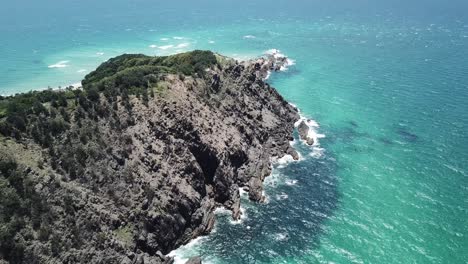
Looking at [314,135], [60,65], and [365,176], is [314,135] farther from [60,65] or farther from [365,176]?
[60,65]

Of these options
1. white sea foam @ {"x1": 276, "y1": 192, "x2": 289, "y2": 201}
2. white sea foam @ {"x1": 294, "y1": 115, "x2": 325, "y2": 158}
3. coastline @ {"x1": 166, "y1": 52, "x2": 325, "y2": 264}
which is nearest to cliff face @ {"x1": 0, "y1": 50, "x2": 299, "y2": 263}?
coastline @ {"x1": 166, "y1": 52, "x2": 325, "y2": 264}

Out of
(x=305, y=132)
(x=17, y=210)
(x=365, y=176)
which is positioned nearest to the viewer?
(x=17, y=210)

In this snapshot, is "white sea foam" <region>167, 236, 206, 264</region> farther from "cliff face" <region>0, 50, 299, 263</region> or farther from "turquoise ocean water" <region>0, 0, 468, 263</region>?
"cliff face" <region>0, 50, 299, 263</region>

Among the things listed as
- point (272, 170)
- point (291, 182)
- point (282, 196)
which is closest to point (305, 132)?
point (272, 170)

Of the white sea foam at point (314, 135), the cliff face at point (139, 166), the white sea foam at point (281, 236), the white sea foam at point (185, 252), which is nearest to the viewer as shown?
the cliff face at point (139, 166)

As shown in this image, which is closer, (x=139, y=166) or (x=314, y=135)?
(x=139, y=166)

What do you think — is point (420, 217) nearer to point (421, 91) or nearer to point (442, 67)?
point (421, 91)

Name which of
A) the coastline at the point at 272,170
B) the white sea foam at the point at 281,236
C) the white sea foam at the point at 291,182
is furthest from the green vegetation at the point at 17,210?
the white sea foam at the point at 291,182

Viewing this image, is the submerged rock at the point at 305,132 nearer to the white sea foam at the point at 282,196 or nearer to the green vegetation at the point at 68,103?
the white sea foam at the point at 282,196

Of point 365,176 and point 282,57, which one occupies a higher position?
point 282,57
